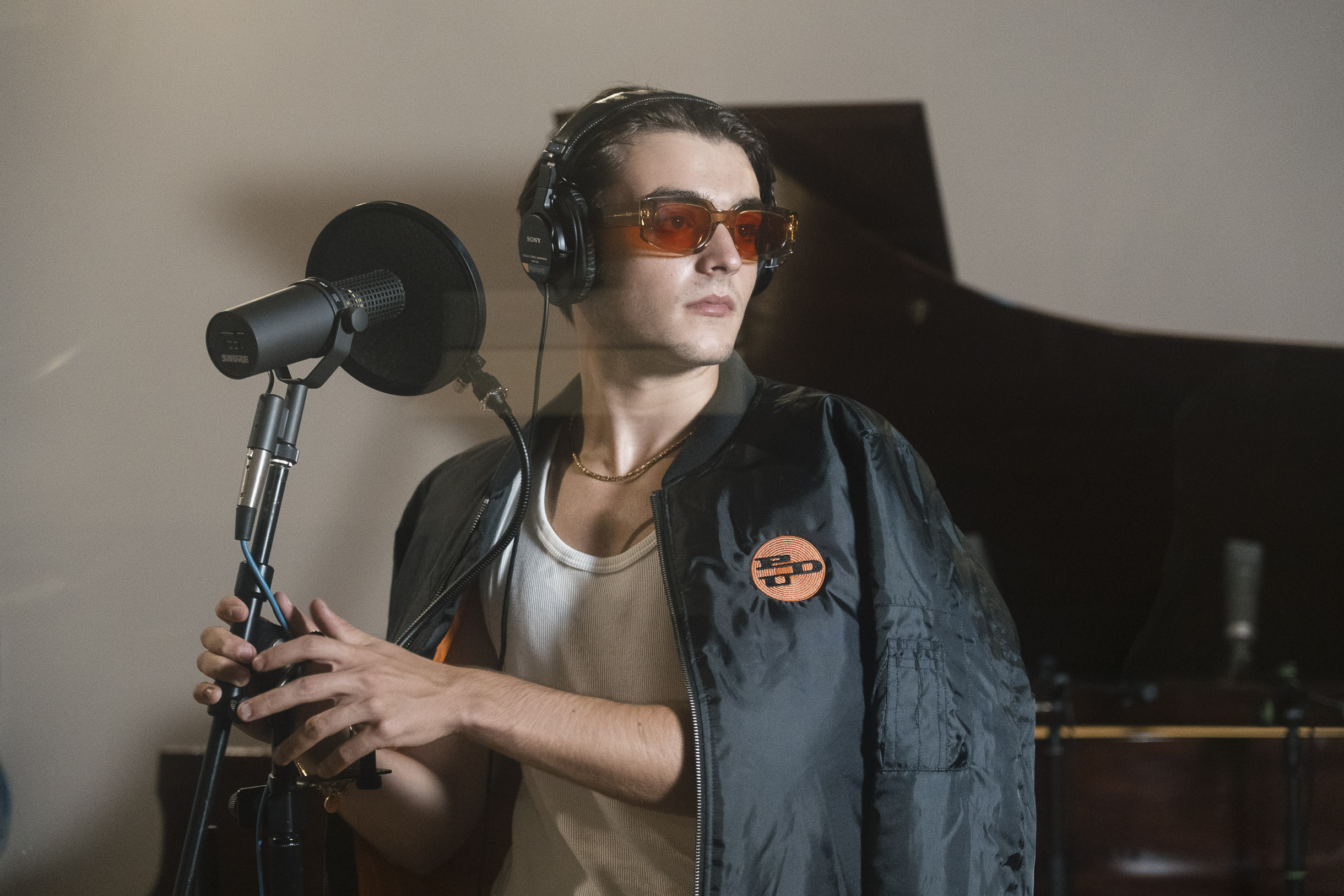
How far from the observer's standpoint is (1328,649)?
1207mm

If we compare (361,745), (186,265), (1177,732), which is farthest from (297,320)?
(1177,732)

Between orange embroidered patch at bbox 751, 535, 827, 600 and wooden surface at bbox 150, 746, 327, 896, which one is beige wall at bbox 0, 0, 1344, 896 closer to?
wooden surface at bbox 150, 746, 327, 896

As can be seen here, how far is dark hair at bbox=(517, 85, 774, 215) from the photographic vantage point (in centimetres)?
80

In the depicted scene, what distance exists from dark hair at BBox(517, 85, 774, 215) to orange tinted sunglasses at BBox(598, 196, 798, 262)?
34mm

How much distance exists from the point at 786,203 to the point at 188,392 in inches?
27.2

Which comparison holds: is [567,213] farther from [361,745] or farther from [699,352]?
[361,745]

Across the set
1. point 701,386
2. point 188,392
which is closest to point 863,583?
point 701,386

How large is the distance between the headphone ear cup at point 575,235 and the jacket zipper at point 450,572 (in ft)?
0.74

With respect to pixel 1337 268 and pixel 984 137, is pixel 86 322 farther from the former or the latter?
pixel 1337 268

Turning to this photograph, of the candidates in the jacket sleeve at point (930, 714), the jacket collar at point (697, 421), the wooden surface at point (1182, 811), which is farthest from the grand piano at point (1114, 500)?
the jacket sleeve at point (930, 714)

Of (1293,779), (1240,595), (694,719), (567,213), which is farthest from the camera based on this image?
(1240,595)

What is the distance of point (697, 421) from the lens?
0.84 m

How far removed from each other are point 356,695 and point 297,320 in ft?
0.85

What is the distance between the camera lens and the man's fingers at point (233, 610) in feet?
2.13
